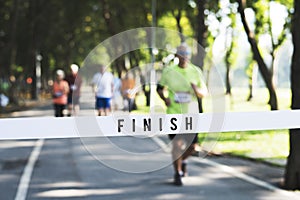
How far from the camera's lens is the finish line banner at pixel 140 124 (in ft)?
17.8

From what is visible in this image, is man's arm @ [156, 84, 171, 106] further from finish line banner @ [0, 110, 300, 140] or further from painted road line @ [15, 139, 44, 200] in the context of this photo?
painted road line @ [15, 139, 44, 200]

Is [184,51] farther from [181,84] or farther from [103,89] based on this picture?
[103,89]

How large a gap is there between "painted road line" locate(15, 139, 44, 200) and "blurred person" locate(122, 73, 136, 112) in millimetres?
3203

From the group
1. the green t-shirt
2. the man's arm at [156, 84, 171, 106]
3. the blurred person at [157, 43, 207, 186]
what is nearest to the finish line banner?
the blurred person at [157, 43, 207, 186]

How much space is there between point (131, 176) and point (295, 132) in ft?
9.32

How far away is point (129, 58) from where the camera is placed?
6.24 m

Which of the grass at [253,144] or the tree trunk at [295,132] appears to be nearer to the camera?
the grass at [253,144]

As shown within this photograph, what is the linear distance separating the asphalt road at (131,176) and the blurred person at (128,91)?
15.7 inches

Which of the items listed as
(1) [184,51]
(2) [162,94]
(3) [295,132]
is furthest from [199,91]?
(3) [295,132]

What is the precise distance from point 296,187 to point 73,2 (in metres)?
28.8

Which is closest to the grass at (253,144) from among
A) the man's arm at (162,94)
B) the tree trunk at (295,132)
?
the man's arm at (162,94)

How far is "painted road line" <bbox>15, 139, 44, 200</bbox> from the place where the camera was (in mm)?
8562

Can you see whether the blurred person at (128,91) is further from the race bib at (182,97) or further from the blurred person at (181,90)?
the race bib at (182,97)

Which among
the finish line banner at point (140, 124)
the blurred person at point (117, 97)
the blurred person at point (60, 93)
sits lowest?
the finish line banner at point (140, 124)
